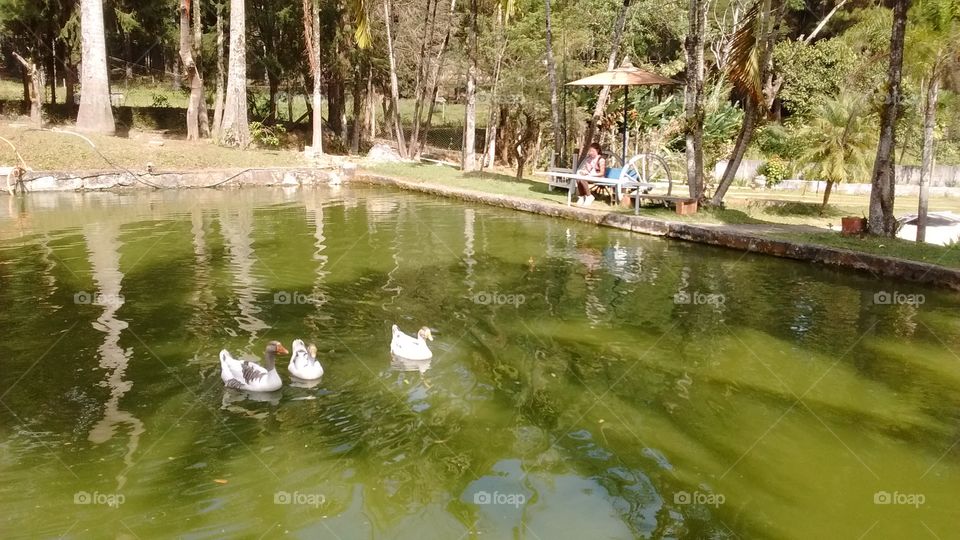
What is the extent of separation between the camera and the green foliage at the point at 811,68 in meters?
33.3

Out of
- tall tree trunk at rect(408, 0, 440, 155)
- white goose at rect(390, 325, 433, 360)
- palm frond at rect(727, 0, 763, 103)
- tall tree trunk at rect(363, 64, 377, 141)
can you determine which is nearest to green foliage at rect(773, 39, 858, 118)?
tall tree trunk at rect(408, 0, 440, 155)

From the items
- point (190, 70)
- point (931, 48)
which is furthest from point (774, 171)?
point (190, 70)

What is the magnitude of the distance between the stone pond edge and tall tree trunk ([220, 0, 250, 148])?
10602 mm

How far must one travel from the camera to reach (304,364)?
25.4 ft

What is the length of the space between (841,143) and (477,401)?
17357mm

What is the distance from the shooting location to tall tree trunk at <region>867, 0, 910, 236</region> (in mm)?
13539

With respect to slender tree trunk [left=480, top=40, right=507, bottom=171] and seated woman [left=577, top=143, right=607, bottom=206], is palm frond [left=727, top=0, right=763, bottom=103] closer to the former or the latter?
seated woman [left=577, top=143, right=607, bottom=206]

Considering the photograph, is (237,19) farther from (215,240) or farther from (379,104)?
(379,104)

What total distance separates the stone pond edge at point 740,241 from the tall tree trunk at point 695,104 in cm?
262

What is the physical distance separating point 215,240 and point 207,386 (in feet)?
26.7

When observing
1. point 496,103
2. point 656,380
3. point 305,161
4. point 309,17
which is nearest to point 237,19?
point 309,17

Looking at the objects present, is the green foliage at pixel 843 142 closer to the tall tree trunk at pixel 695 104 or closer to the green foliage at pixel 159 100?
the tall tree trunk at pixel 695 104

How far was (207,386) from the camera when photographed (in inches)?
304

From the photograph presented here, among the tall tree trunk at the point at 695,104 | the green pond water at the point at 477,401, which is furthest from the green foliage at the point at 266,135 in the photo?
the green pond water at the point at 477,401
